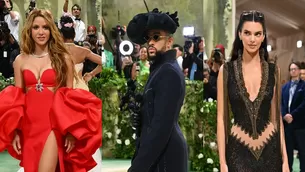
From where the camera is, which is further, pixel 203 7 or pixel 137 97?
pixel 203 7

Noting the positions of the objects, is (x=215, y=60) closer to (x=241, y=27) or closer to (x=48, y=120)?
(x=48, y=120)

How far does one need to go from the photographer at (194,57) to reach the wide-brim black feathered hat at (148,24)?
133 inches

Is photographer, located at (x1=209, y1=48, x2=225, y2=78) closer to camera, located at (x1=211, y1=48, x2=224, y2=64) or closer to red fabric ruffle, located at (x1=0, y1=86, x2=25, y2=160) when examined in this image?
camera, located at (x1=211, y1=48, x2=224, y2=64)

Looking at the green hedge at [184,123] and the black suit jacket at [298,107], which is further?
the green hedge at [184,123]

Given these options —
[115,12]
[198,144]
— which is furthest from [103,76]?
[198,144]

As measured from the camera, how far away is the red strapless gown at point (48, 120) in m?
3.64

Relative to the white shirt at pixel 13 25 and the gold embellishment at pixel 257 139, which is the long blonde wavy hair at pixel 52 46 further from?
the white shirt at pixel 13 25

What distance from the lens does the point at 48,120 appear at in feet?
12.1

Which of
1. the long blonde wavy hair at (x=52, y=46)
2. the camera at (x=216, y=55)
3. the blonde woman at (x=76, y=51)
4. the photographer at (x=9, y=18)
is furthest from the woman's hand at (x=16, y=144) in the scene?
the photographer at (x=9, y=18)

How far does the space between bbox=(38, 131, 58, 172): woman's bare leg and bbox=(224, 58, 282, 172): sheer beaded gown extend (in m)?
1.25

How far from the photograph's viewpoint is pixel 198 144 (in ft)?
23.7

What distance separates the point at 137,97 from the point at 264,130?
79 cm

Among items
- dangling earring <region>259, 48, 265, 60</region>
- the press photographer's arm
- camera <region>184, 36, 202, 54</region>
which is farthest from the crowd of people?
the press photographer's arm

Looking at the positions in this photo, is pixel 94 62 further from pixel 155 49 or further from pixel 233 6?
pixel 155 49
